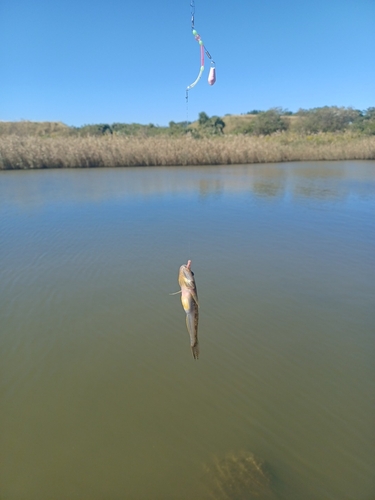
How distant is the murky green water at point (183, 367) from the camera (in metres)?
2.27

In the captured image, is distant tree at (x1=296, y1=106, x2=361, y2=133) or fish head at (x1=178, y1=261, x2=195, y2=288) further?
distant tree at (x1=296, y1=106, x2=361, y2=133)

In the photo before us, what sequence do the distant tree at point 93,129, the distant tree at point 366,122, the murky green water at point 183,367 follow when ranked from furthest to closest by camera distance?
1. the distant tree at point 93,129
2. the distant tree at point 366,122
3. the murky green water at point 183,367

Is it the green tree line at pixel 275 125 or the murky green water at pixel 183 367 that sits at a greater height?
the green tree line at pixel 275 125

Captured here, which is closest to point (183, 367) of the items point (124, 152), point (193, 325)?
point (193, 325)

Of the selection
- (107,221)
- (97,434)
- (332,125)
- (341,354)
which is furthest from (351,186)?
(332,125)

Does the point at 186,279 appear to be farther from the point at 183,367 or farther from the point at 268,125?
the point at 268,125

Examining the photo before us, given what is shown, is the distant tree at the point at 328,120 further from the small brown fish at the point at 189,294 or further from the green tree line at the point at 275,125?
the small brown fish at the point at 189,294

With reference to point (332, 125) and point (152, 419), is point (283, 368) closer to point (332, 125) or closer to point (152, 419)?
point (152, 419)

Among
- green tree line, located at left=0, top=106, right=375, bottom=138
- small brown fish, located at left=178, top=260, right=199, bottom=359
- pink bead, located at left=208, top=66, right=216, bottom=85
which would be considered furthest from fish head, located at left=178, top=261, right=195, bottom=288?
green tree line, located at left=0, top=106, right=375, bottom=138

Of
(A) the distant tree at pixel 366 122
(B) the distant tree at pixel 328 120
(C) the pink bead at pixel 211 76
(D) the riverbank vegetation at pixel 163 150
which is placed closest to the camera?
(C) the pink bead at pixel 211 76

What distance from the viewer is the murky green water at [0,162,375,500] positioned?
2270 millimetres

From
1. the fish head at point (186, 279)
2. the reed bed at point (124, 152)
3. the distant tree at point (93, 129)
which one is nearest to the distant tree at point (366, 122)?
the reed bed at point (124, 152)

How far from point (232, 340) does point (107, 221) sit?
5.30m

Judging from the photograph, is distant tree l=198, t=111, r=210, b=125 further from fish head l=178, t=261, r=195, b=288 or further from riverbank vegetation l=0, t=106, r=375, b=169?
fish head l=178, t=261, r=195, b=288
